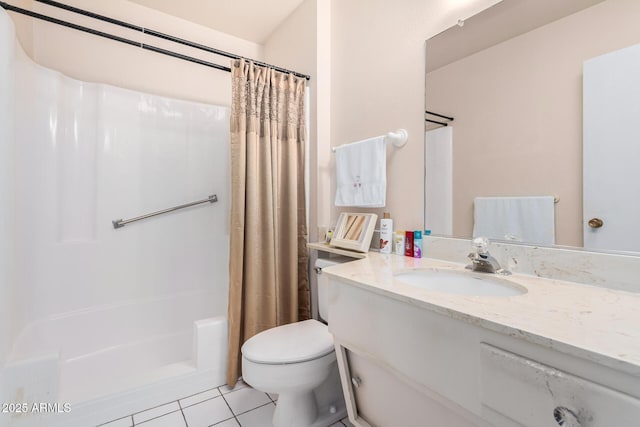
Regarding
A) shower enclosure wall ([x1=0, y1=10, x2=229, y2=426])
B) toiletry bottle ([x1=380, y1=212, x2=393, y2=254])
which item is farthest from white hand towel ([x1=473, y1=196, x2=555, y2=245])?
shower enclosure wall ([x1=0, y1=10, x2=229, y2=426])

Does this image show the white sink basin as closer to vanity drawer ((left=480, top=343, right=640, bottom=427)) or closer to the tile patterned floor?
vanity drawer ((left=480, top=343, right=640, bottom=427))

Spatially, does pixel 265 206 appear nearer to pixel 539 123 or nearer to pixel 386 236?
pixel 386 236

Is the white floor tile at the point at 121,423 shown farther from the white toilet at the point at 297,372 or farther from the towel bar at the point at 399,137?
the towel bar at the point at 399,137

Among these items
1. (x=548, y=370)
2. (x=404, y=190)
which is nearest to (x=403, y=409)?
(x=548, y=370)

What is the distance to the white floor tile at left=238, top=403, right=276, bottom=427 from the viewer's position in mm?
1315

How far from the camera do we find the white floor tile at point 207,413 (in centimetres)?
133

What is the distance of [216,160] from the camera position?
228cm

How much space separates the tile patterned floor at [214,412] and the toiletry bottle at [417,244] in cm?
87

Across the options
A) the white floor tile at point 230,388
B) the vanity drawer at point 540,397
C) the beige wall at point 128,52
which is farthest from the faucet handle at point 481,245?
the beige wall at point 128,52

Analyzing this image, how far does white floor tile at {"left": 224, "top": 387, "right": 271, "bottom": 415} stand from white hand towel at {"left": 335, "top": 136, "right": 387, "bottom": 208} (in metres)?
1.13

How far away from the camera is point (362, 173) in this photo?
1543 millimetres

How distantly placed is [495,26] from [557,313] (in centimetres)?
107

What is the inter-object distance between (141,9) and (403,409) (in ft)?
9.42

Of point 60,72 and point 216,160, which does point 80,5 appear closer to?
point 60,72
